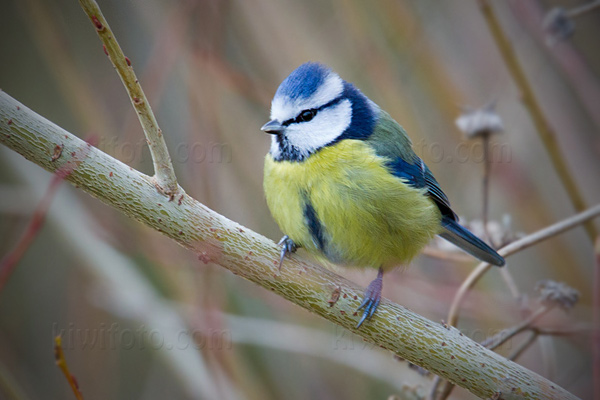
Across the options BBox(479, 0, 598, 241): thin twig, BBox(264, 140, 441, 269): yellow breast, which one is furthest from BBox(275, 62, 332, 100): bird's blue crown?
BBox(479, 0, 598, 241): thin twig

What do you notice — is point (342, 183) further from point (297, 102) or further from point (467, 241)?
point (467, 241)

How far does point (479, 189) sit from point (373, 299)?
63.3 inches

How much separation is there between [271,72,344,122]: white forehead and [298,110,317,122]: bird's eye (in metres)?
0.01

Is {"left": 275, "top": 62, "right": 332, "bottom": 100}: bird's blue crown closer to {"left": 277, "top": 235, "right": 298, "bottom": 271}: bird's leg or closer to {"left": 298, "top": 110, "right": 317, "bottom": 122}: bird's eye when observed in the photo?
{"left": 298, "top": 110, "right": 317, "bottom": 122}: bird's eye

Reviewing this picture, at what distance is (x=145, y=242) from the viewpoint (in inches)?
94.8

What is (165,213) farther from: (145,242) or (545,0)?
(545,0)

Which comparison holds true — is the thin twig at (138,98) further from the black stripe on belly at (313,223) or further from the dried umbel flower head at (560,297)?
the dried umbel flower head at (560,297)

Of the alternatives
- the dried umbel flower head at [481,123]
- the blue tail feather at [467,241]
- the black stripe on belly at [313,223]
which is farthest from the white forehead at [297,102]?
the blue tail feather at [467,241]

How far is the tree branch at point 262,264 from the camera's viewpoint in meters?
1.21

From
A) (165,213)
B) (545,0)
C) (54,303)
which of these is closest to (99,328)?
(54,303)

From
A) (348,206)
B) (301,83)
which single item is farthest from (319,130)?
(348,206)

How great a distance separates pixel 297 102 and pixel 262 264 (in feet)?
2.03

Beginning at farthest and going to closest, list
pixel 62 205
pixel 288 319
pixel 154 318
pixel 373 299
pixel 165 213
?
pixel 288 319 → pixel 62 205 → pixel 154 318 → pixel 373 299 → pixel 165 213

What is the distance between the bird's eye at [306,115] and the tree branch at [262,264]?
526 millimetres
